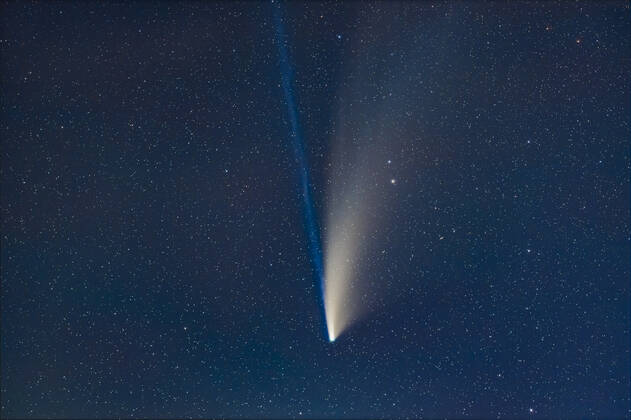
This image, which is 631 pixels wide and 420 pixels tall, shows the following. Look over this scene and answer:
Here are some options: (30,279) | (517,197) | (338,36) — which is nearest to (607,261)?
(517,197)

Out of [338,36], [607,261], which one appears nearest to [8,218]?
[338,36]

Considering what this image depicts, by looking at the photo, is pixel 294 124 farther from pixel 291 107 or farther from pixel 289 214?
pixel 289 214

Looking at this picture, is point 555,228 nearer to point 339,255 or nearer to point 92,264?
point 339,255

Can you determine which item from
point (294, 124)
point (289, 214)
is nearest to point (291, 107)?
point (294, 124)

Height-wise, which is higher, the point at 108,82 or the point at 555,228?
the point at 108,82

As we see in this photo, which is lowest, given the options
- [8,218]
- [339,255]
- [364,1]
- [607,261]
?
[607,261]

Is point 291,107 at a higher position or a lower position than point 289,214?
higher

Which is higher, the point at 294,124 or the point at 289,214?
the point at 294,124

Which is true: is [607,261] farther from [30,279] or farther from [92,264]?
[30,279]
